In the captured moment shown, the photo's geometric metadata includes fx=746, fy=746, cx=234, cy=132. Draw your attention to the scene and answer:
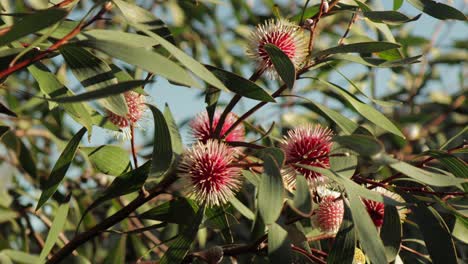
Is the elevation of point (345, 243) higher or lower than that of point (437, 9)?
lower

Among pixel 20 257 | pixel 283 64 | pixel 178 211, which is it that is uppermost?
pixel 283 64

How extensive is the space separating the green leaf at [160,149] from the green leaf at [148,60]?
21 centimetres

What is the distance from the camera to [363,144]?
3.12 feet

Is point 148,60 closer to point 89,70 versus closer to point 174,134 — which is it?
point 89,70

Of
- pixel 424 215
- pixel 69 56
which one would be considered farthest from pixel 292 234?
pixel 69 56

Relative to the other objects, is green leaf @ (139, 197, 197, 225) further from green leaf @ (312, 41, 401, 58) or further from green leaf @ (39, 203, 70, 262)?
green leaf @ (312, 41, 401, 58)

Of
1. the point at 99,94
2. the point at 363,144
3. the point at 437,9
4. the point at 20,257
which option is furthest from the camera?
the point at 20,257

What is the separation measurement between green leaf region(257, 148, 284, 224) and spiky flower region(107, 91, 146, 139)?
1.08 feet

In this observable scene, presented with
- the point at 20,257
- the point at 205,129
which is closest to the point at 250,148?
the point at 205,129

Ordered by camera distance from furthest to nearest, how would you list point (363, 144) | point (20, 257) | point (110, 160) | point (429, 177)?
point (20, 257)
point (110, 160)
point (429, 177)
point (363, 144)

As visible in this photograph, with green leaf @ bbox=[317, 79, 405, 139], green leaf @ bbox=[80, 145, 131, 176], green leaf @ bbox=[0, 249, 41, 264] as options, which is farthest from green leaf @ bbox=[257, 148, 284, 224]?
green leaf @ bbox=[0, 249, 41, 264]

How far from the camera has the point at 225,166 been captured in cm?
121

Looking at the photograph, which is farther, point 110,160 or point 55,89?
point 110,160

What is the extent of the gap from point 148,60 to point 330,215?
49 centimetres
